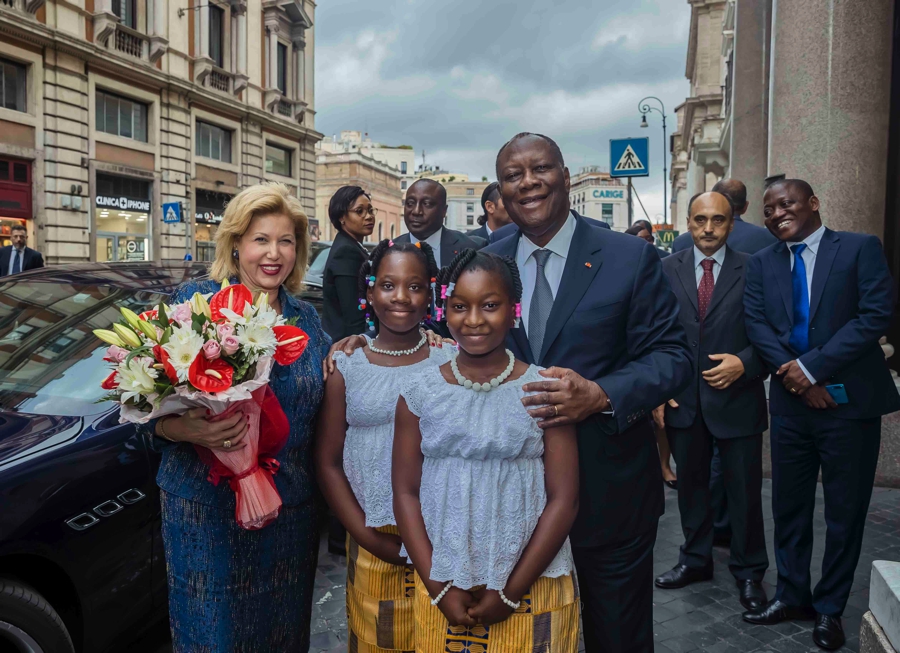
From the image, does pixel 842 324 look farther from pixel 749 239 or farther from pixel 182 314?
pixel 182 314

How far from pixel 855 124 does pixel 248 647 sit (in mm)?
6026

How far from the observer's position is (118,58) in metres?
21.1

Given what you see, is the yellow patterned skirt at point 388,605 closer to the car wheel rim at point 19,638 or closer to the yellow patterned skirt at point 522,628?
the yellow patterned skirt at point 522,628

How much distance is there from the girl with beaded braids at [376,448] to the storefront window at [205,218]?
24591 millimetres

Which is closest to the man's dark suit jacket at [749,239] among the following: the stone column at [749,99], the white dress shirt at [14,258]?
the stone column at [749,99]

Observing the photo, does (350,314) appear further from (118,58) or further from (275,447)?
(118,58)

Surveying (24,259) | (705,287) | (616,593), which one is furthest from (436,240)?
(24,259)

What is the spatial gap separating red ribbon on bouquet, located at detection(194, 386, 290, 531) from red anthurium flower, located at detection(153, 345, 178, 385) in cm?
27

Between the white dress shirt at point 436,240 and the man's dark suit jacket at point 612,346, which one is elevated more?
the white dress shirt at point 436,240

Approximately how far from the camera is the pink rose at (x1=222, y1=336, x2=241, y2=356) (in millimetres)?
2014

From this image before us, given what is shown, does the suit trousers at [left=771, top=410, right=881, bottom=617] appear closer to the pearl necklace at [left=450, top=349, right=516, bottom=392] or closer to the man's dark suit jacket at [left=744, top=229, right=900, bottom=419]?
the man's dark suit jacket at [left=744, top=229, right=900, bottom=419]

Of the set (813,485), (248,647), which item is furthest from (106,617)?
(813,485)

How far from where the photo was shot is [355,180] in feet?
193

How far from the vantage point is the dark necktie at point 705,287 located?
4.36 meters
